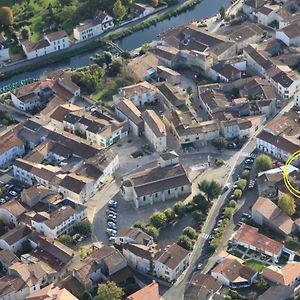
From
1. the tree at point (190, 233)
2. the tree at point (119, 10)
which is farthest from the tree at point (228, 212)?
the tree at point (119, 10)

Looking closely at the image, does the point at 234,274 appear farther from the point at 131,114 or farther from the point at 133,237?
the point at 131,114

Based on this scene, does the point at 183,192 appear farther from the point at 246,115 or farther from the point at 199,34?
the point at 199,34

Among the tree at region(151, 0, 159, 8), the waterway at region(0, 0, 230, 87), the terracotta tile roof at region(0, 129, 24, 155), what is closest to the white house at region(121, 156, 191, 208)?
the terracotta tile roof at region(0, 129, 24, 155)

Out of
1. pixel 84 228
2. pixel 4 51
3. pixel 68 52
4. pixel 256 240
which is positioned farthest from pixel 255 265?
pixel 4 51

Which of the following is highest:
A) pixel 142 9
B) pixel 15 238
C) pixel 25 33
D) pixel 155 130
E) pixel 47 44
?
pixel 25 33

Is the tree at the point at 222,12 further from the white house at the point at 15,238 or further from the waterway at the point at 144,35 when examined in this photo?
the white house at the point at 15,238

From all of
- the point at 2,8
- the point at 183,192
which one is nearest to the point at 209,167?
the point at 183,192

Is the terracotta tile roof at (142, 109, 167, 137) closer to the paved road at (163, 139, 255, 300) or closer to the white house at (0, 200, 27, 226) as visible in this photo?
the paved road at (163, 139, 255, 300)
